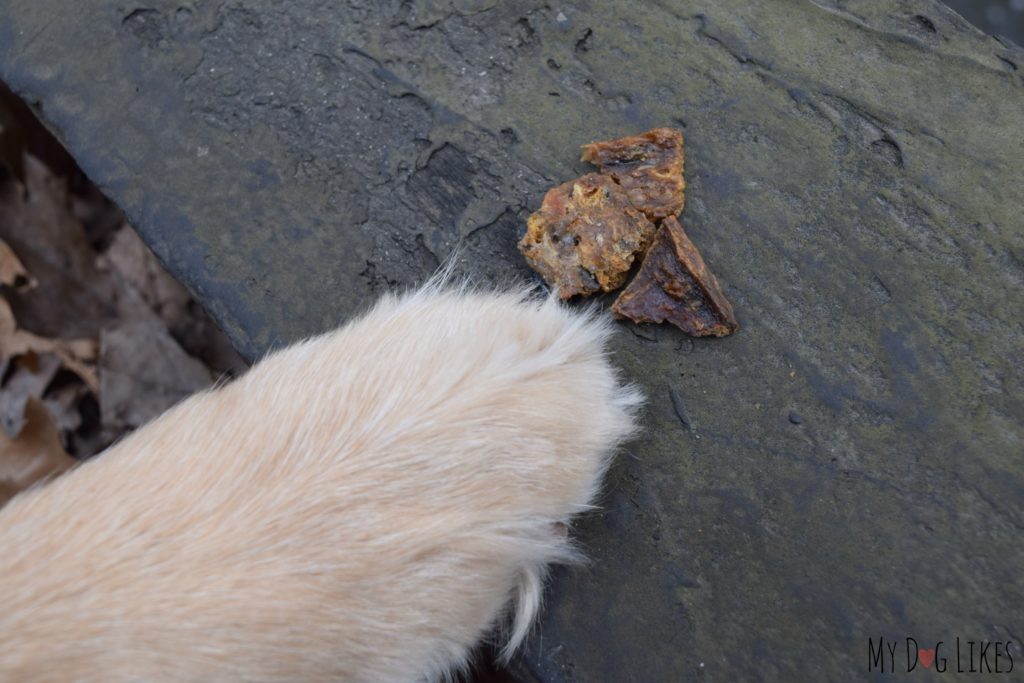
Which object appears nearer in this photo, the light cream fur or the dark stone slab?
the light cream fur

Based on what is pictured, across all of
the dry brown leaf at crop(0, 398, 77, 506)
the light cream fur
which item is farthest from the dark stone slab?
the dry brown leaf at crop(0, 398, 77, 506)

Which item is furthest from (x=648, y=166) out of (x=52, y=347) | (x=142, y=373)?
(x=52, y=347)

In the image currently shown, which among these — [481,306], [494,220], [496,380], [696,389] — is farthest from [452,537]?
[494,220]

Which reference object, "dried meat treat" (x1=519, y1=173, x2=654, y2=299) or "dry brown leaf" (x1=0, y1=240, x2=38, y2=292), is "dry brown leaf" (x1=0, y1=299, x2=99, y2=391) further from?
"dried meat treat" (x1=519, y1=173, x2=654, y2=299)

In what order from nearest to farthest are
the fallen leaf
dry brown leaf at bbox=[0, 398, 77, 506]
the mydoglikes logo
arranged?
the mydoglikes logo → dry brown leaf at bbox=[0, 398, 77, 506] → the fallen leaf

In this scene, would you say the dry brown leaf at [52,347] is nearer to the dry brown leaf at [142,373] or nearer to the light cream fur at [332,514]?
the dry brown leaf at [142,373]

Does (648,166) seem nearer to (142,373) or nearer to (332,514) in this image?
(332,514)

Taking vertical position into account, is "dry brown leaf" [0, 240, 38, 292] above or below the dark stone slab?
above
